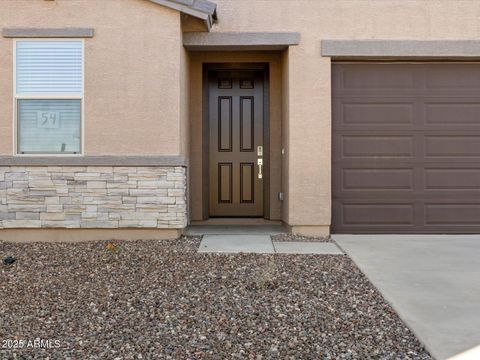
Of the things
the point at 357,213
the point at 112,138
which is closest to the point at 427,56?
the point at 357,213

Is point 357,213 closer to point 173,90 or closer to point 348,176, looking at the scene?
point 348,176

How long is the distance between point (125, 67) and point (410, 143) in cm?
432

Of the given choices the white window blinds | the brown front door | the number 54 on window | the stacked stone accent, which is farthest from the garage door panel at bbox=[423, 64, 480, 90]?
the number 54 on window

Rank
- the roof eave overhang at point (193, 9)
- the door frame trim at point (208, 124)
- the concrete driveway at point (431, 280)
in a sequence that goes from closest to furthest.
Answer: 1. the concrete driveway at point (431, 280)
2. the roof eave overhang at point (193, 9)
3. the door frame trim at point (208, 124)

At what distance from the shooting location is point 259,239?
258 inches

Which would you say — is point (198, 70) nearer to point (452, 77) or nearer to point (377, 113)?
point (377, 113)

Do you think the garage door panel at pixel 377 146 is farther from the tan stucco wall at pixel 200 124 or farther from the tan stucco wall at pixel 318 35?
the tan stucco wall at pixel 200 124

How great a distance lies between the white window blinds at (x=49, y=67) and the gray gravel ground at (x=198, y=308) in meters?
2.34

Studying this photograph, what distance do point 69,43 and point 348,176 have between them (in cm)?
443

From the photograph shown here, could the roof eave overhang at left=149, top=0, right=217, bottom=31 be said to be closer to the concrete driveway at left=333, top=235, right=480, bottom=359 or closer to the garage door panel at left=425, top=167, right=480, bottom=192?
the concrete driveway at left=333, top=235, right=480, bottom=359

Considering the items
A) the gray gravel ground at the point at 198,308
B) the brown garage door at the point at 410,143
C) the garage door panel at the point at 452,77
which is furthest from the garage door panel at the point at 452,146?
the gray gravel ground at the point at 198,308

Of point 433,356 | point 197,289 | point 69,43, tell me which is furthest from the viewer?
point 69,43

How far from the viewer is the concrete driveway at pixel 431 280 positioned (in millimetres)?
3234

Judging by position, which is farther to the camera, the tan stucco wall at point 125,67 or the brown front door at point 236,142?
the brown front door at point 236,142
